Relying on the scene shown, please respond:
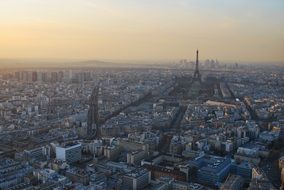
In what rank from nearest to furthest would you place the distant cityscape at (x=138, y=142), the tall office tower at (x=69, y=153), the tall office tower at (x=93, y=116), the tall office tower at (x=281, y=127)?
1. the distant cityscape at (x=138, y=142)
2. the tall office tower at (x=69, y=153)
3. the tall office tower at (x=281, y=127)
4. the tall office tower at (x=93, y=116)

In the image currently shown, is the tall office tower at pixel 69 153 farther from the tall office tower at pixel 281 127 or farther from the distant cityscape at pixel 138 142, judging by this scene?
the tall office tower at pixel 281 127

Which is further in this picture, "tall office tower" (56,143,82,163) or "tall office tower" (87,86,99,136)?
"tall office tower" (87,86,99,136)

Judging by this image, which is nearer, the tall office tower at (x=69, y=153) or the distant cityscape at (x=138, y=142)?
the distant cityscape at (x=138, y=142)

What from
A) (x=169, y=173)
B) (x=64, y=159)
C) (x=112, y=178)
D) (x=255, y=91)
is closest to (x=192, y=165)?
(x=169, y=173)

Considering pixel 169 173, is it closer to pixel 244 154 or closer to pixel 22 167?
pixel 244 154

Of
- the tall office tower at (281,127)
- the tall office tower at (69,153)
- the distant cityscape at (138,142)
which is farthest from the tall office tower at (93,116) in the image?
the tall office tower at (281,127)

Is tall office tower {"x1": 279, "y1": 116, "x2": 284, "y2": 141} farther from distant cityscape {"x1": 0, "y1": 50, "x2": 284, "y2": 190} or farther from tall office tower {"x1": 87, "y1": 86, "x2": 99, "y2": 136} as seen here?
tall office tower {"x1": 87, "y1": 86, "x2": 99, "y2": 136}

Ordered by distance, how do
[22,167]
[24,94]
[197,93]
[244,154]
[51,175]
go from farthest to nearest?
[197,93]
[24,94]
[244,154]
[22,167]
[51,175]

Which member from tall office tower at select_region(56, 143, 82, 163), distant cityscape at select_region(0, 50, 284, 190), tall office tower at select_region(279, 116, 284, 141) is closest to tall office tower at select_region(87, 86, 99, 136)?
distant cityscape at select_region(0, 50, 284, 190)

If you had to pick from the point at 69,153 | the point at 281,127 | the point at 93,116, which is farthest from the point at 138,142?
the point at 281,127
